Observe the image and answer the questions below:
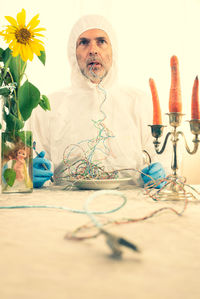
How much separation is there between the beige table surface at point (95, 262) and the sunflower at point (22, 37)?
38cm

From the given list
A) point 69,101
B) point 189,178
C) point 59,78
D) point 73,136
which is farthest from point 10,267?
point 189,178

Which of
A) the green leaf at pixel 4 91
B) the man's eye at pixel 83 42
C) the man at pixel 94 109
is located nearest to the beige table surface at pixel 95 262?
the green leaf at pixel 4 91

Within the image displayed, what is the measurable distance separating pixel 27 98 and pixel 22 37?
131 mm

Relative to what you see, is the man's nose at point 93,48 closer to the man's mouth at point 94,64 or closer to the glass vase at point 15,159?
the man's mouth at point 94,64

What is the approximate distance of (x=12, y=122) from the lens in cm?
67

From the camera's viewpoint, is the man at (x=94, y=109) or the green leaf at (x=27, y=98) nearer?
the green leaf at (x=27, y=98)

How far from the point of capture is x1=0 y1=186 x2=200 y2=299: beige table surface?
7.7 inches

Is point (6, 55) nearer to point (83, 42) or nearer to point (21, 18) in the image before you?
point (21, 18)

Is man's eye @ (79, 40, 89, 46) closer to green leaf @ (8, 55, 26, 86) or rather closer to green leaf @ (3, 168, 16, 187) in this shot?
green leaf @ (8, 55, 26, 86)

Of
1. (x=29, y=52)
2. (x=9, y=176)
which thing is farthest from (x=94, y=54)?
(x=9, y=176)

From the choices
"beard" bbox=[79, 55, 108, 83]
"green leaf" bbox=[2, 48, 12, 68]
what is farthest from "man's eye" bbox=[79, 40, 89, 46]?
"green leaf" bbox=[2, 48, 12, 68]

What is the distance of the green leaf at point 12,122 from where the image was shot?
664 millimetres

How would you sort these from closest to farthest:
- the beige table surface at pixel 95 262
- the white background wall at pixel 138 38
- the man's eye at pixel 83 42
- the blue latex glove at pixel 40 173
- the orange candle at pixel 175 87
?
the beige table surface at pixel 95 262
the orange candle at pixel 175 87
the blue latex glove at pixel 40 173
the man's eye at pixel 83 42
the white background wall at pixel 138 38

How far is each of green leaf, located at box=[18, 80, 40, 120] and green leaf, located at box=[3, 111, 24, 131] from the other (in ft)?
0.07
